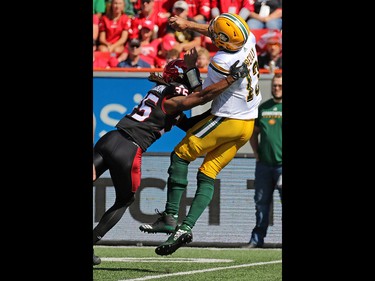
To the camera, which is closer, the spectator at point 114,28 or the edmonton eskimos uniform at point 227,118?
the edmonton eskimos uniform at point 227,118

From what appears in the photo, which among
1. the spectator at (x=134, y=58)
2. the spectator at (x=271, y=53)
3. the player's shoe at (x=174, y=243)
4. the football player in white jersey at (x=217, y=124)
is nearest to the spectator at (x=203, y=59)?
the spectator at (x=271, y=53)

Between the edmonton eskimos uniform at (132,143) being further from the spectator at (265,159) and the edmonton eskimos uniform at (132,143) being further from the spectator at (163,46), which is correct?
the spectator at (163,46)

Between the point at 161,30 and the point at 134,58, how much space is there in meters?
0.92

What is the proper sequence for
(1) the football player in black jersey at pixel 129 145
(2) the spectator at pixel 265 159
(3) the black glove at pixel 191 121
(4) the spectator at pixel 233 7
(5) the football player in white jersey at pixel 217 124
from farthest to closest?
(4) the spectator at pixel 233 7 < (2) the spectator at pixel 265 159 < (1) the football player in black jersey at pixel 129 145 < (3) the black glove at pixel 191 121 < (5) the football player in white jersey at pixel 217 124

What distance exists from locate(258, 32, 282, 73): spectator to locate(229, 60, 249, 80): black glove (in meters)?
5.10

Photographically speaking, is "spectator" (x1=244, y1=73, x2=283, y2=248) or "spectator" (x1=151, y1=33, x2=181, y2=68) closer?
"spectator" (x1=244, y1=73, x2=283, y2=248)

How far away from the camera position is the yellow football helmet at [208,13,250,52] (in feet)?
27.3

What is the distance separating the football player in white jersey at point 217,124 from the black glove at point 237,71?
2.0 inches

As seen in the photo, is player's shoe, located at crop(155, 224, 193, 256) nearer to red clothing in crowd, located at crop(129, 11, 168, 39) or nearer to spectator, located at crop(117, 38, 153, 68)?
spectator, located at crop(117, 38, 153, 68)

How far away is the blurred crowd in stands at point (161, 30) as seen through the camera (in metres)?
13.9

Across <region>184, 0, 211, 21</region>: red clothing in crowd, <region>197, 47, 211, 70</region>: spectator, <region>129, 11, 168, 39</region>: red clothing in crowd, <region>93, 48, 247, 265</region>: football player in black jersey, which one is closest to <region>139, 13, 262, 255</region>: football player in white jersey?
<region>93, 48, 247, 265</region>: football player in black jersey
